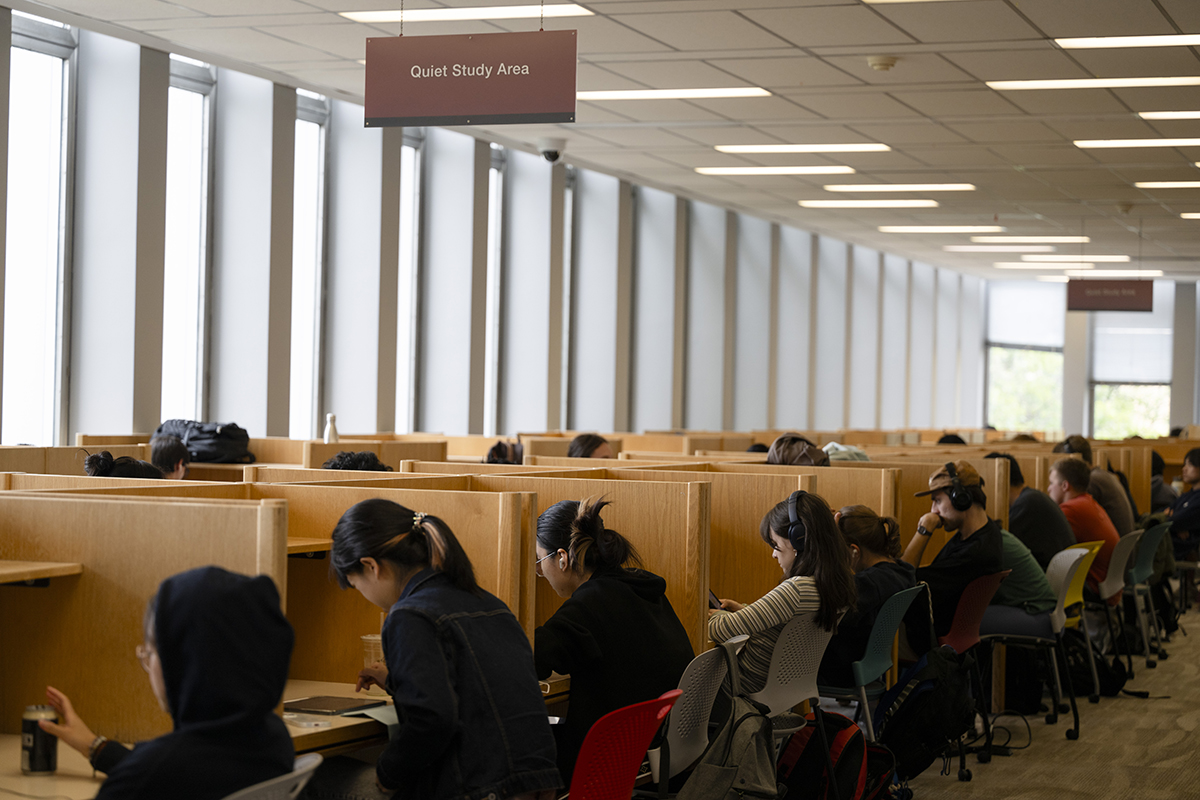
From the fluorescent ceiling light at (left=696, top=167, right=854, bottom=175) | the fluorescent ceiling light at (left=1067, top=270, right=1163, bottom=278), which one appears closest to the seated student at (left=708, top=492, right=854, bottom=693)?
the fluorescent ceiling light at (left=696, top=167, right=854, bottom=175)

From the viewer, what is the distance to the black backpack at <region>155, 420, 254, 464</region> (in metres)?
5.69

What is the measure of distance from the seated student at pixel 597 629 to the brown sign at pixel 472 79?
2086 millimetres

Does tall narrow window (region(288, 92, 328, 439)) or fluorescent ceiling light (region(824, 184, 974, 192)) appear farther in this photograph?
fluorescent ceiling light (region(824, 184, 974, 192))

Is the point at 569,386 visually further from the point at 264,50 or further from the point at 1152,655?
the point at 1152,655

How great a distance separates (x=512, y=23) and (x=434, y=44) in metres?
1.59

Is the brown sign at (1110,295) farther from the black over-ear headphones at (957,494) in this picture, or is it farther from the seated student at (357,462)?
the seated student at (357,462)

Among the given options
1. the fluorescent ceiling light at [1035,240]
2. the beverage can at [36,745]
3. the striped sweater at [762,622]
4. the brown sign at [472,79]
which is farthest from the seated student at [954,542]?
the fluorescent ceiling light at [1035,240]

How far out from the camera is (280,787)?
1556 millimetres

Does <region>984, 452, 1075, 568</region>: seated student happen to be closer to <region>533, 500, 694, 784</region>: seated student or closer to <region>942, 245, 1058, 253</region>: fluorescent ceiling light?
<region>533, 500, 694, 784</region>: seated student

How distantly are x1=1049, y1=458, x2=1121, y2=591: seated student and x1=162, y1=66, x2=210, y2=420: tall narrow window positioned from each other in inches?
197

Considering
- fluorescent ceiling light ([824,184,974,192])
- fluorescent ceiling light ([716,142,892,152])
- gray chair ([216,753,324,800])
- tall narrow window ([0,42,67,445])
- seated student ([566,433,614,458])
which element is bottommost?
gray chair ([216,753,324,800])

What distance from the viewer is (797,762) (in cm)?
320

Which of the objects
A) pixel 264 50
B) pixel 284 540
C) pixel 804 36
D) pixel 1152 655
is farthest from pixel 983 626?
pixel 264 50

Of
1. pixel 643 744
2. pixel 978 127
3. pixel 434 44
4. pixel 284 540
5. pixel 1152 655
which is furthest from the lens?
pixel 978 127
